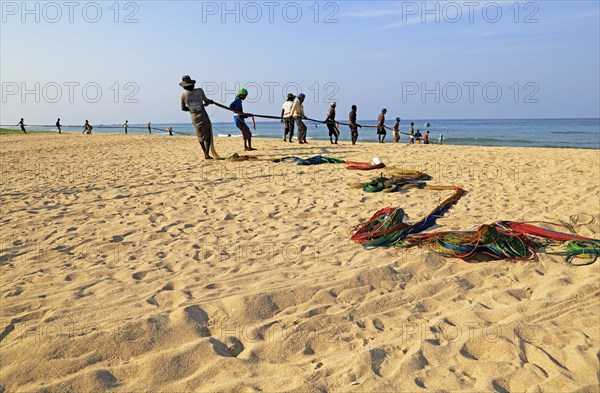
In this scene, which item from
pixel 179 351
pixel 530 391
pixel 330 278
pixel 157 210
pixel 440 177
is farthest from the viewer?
pixel 440 177

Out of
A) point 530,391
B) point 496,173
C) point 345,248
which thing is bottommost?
point 530,391

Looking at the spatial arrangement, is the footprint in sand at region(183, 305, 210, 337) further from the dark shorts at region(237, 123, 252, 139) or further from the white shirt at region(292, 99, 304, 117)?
the white shirt at region(292, 99, 304, 117)

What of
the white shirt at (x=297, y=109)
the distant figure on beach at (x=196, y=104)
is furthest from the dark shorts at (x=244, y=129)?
the white shirt at (x=297, y=109)

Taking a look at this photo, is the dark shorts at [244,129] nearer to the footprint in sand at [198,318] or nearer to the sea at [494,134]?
the sea at [494,134]

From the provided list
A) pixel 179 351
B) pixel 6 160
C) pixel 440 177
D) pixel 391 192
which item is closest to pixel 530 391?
pixel 179 351

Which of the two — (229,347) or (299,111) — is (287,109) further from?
(229,347)

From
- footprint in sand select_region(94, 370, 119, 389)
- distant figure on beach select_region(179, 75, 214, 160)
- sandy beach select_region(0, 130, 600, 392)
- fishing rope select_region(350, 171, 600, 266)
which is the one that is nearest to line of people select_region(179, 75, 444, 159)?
distant figure on beach select_region(179, 75, 214, 160)

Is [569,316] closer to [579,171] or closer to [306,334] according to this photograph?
[306,334]

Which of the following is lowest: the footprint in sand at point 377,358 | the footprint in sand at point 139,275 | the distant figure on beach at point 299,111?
the footprint in sand at point 377,358

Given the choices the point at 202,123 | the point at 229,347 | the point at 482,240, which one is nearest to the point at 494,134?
the point at 202,123

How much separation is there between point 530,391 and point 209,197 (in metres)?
4.68

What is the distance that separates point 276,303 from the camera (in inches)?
116

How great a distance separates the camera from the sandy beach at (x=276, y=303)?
7.20 ft

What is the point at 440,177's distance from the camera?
7543mm
